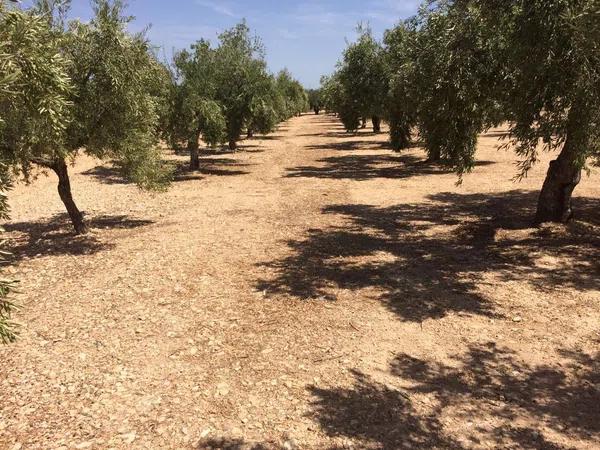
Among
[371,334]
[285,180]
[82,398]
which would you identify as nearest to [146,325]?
[82,398]

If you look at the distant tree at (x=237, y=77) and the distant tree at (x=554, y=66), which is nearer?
the distant tree at (x=554, y=66)

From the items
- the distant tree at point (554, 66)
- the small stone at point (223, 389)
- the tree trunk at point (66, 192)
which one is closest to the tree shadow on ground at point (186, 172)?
the tree trunk at point (66, 192)

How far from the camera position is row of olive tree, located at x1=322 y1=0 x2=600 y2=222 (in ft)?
26.5

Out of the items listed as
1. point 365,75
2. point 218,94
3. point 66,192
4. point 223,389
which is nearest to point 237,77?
point 218,94

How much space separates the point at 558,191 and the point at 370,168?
15.2 metres

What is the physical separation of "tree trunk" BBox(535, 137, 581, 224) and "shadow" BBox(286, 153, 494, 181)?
9868 millimetres

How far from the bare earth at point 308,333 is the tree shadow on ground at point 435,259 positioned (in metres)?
0.06

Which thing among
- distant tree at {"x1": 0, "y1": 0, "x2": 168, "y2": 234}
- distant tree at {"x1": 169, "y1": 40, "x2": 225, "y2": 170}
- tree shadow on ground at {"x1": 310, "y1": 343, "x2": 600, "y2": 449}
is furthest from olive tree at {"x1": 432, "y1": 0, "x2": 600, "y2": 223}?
distant tree at {"x1": 169, "y1": 40, "x2": 225, "y2": 170}

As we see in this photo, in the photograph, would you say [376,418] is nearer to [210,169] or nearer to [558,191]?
[558,191]

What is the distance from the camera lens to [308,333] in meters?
7.71

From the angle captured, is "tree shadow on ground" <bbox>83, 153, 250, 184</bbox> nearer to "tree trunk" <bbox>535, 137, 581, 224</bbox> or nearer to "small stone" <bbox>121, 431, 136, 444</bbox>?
"tree trunk" <bbox>535, 137, 581, 224</bbox>

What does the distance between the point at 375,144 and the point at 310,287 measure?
3361 cm

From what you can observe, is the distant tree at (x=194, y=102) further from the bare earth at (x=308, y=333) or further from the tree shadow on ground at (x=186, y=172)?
the bare earth at (x=308, y=333)

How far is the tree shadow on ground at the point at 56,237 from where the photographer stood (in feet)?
41.4
